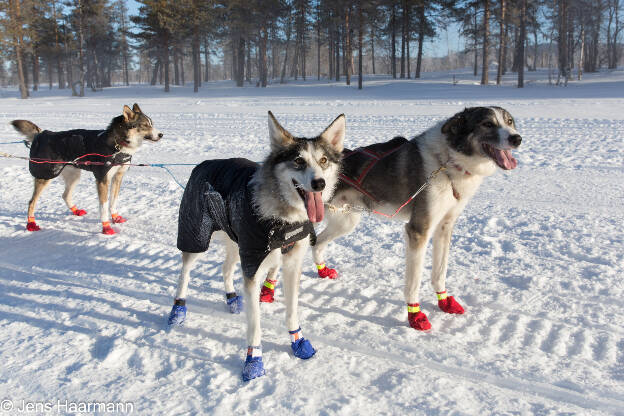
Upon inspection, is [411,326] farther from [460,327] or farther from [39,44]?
[39,44]

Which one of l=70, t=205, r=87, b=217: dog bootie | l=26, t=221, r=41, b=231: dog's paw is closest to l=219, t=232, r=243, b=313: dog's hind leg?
l=26, t=221, r=41, b=231: dog's paw

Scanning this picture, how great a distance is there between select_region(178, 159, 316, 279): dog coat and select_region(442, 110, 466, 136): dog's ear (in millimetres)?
1362

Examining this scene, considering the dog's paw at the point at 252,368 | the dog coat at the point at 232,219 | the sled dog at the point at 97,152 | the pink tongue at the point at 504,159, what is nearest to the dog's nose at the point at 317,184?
the dog coat at the point at 232,219

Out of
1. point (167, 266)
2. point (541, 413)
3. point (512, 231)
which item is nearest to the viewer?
point (541, 413)

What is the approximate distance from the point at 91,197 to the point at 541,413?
683 centimetres

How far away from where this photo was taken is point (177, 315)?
10.7 ft

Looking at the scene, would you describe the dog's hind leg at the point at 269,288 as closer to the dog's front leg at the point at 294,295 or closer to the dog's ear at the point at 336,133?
the dog's front leg at the point at 294,295

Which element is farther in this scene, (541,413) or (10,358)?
(10,358)

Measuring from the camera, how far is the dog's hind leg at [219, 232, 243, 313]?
3.47m

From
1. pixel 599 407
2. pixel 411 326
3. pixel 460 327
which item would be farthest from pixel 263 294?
pixel 599 407

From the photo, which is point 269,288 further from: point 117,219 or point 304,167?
point 117,219

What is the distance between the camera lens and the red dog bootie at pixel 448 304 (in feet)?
11.2

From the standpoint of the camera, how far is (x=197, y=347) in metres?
2.97

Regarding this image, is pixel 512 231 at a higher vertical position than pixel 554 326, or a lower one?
higher
